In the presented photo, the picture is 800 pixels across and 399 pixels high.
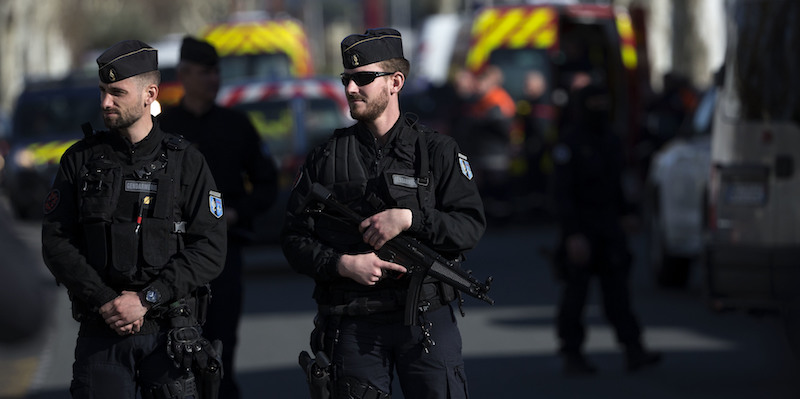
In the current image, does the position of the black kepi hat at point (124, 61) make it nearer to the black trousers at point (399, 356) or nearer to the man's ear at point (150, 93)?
the man's ear at point (150, 93)

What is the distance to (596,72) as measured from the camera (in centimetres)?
2075

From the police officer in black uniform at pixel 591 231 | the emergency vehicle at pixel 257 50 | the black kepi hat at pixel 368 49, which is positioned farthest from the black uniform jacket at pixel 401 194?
the emergency vehicle at pixel 257 50

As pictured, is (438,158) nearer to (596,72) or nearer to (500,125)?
(500,125)

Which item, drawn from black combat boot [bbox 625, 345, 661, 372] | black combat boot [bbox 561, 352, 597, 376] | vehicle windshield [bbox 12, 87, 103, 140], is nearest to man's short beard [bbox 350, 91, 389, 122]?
black combat boot [bbox 561, 352, 597, 376]

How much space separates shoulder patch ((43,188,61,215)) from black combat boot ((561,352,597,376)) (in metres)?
4.48

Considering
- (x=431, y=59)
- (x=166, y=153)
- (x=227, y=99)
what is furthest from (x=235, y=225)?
(x=431, y=59)

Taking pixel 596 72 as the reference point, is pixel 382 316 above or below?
above

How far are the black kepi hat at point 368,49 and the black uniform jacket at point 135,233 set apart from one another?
647 mm

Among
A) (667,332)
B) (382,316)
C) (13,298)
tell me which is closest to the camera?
(13,298)

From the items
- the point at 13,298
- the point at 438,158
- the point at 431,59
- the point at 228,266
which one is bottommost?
the point at 431,59

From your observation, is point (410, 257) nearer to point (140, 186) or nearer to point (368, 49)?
point (368, 49)

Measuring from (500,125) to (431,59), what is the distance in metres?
13.0

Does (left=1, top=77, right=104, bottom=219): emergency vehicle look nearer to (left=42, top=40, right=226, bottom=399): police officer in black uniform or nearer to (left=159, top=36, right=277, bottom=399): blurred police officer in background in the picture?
(left=159, top=36, right=277, bottom=399): blurred police officer in background

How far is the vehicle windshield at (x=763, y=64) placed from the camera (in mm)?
8188
